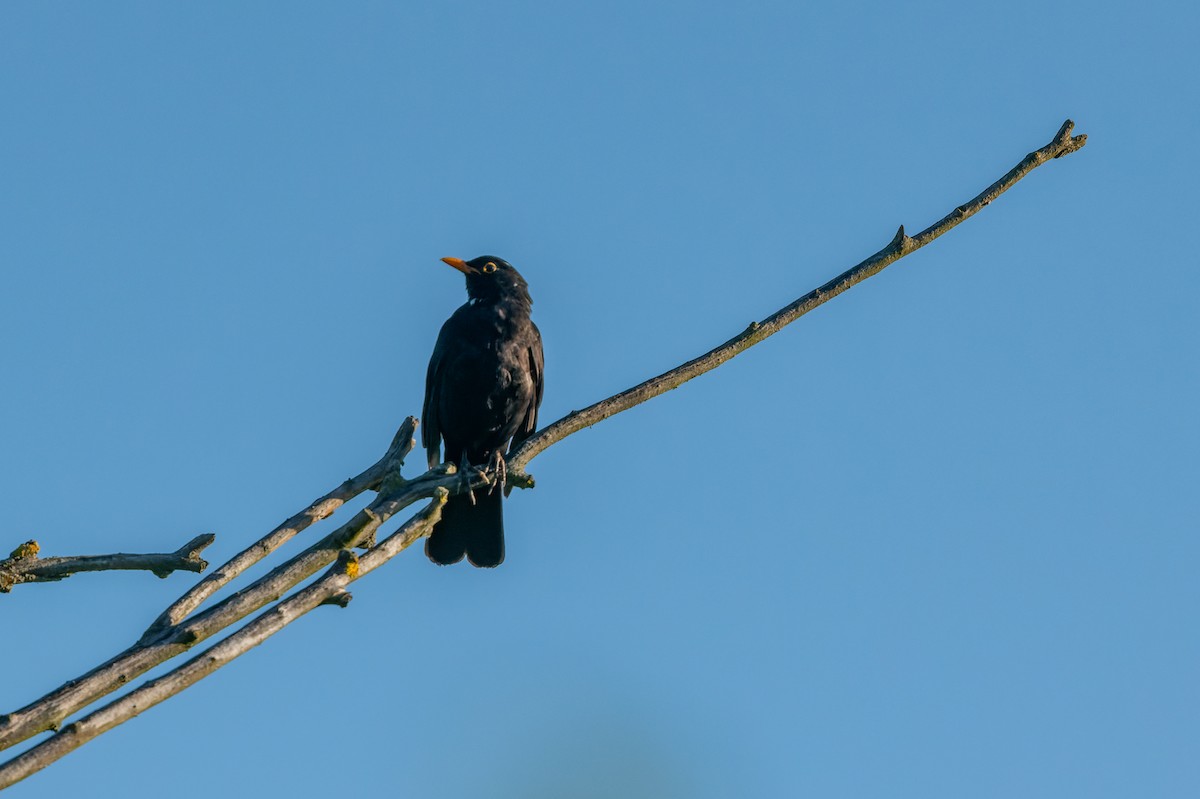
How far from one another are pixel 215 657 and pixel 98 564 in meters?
1.11

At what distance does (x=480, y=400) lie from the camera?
877cm

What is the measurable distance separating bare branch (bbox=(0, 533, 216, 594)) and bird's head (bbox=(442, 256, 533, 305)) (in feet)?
15.3

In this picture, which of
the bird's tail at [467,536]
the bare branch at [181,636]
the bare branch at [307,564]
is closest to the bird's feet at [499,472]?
the bare branch at [307,564]

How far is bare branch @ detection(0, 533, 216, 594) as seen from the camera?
15.6 feet

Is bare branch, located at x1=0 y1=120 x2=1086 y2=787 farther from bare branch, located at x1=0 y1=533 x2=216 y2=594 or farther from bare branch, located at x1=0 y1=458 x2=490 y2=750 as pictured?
bare branch, located at x1=0 y1=533 x2=216 y2=594

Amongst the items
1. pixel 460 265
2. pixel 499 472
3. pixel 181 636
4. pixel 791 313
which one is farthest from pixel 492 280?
pixel 181 636

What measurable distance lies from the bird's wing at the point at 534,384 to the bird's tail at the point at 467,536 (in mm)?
704

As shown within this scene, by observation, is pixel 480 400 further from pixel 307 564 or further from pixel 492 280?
pixel 307 564

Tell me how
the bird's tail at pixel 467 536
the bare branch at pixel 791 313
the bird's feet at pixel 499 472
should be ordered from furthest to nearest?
the bird's tail at pixel 467 536
the bird's feet at pixel 499 472
the bare branch at pixel 791 313

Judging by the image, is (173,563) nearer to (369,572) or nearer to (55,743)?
(369,572)

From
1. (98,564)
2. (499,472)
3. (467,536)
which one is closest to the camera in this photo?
(98,564)

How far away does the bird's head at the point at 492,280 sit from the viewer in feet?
30.7

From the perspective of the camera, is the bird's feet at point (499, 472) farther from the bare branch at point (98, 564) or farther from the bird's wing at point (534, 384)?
the bare branch at point (98, 564)

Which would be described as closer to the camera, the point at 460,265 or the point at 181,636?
the point at 181,636
